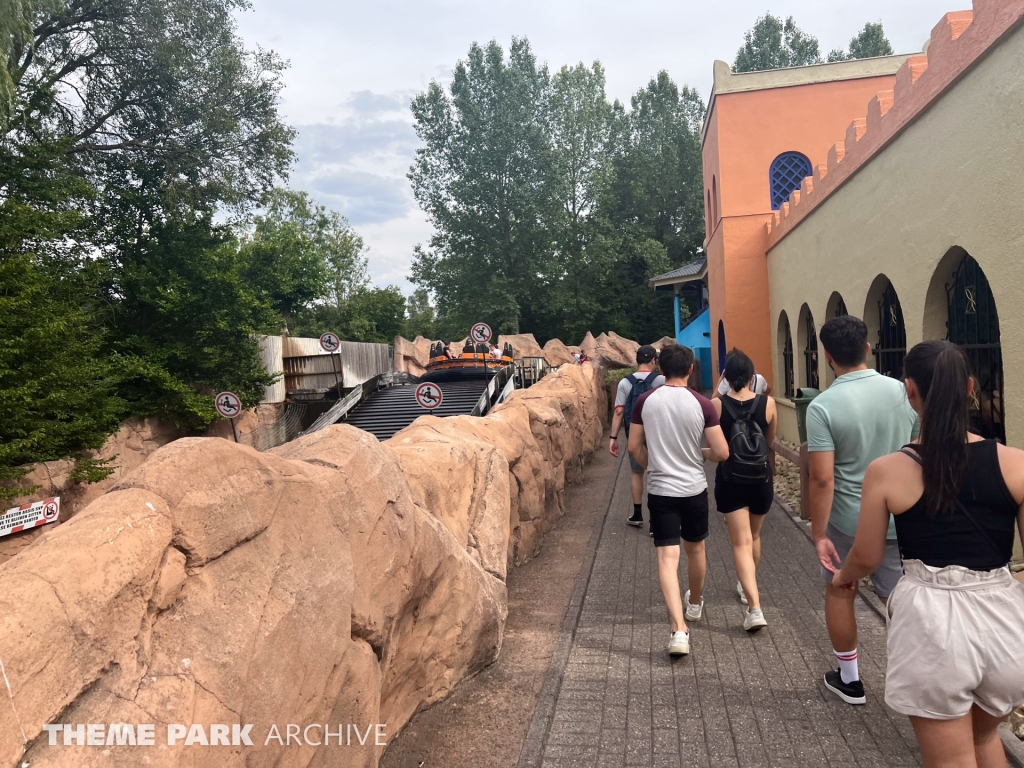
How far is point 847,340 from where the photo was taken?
3.56 metres

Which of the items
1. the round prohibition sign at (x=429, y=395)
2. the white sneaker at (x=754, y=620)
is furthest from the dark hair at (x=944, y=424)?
the round prohibition sign at (x=429, y=395)

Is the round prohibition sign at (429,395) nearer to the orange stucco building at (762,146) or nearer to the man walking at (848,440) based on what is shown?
the orange stucco building at (762,146)

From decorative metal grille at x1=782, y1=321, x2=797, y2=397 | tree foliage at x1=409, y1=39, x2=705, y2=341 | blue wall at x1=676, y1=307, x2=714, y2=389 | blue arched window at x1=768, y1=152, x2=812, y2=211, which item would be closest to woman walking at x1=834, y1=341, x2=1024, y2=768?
decorative metal grille at x1=782, y1=321, x2=797, y2=397

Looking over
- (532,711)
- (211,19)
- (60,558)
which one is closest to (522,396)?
(532,711)

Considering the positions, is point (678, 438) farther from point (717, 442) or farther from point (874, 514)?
point (874, 514)

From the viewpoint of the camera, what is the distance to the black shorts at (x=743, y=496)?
4715mm

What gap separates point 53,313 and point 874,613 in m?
13.9

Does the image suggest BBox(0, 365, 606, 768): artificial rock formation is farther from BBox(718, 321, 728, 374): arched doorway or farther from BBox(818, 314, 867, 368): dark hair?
BBox(718, 321, 728, 374): arched doorway

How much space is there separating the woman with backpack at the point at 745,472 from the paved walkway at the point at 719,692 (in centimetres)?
39

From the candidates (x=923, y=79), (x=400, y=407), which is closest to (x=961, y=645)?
(x=923, y=79)

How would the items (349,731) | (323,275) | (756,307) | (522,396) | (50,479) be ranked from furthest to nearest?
(323,275)
(756,307)
(50,479)
(522,396)
(349,731)

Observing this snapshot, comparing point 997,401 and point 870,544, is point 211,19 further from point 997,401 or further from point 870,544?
point 870,544

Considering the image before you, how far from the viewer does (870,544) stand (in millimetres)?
2508

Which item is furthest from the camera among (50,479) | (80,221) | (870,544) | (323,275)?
(323,275)
